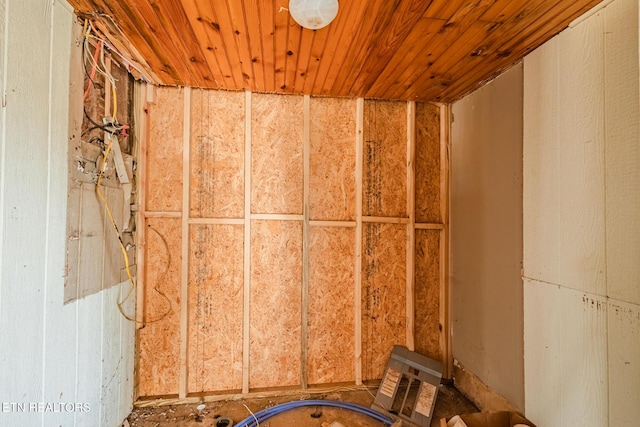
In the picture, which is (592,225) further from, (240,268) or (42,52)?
(42,52)

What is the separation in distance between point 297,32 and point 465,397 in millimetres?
2854

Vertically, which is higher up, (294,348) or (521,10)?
(521,10)

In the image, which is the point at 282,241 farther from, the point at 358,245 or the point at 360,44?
the point at 360,44

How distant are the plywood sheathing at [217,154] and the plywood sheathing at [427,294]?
1.60m

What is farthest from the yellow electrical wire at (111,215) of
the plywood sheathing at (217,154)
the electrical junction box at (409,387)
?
the electrical junction box at (409,387)

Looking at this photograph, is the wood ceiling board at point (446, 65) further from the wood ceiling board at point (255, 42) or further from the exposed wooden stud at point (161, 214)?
the exposed wooden stud at point (161, 214)

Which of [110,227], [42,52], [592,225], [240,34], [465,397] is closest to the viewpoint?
[42,52]

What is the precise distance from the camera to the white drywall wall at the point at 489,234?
65.7 inches

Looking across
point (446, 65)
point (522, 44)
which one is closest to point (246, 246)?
point (446, 65)

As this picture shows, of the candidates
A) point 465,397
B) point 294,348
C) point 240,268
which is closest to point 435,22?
point 240,268

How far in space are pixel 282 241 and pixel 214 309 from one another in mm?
755

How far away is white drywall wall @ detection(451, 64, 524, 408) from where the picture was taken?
167 centimetres

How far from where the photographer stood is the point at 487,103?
1.91 metres

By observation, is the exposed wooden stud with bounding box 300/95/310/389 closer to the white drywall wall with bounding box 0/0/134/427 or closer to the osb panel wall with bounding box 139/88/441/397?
the osb panel wall with bounding box 139/88/441/397
